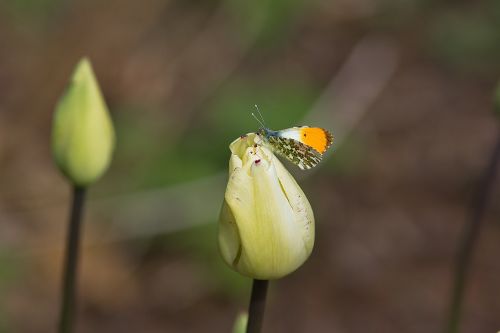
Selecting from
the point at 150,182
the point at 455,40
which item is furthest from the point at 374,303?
the point at 455,40

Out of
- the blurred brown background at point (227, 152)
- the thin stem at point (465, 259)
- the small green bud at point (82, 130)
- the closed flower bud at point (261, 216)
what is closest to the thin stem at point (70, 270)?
the small green bud at point (82, 130)

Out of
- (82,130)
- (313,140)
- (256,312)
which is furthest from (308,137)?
(82,130)

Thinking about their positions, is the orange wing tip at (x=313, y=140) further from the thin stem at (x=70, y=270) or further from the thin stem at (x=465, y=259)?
the thin stem at (x=465, y=259)

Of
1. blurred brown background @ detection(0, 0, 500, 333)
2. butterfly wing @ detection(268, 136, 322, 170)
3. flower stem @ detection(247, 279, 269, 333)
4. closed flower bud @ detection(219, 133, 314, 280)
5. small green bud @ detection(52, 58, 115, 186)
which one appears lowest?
flower stem @ detection(247, 279, 269, 333)

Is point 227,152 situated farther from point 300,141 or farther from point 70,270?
point 300,141

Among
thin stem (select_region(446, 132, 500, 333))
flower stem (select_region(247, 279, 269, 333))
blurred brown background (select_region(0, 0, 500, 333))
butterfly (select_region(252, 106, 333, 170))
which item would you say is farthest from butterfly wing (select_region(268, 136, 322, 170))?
blurred brown background (select_region(0, 0, 500, 333))

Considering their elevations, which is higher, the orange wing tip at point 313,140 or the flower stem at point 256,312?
the orange wing tip at point 313,140

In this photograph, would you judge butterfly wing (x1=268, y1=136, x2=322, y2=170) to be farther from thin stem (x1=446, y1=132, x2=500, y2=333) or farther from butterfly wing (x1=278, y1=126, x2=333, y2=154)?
thin stem (x1=446, y1=132, x2=500, y2=333)
